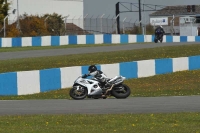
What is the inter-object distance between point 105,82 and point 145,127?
628 centimetres

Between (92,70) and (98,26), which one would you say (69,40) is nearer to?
(98,26)

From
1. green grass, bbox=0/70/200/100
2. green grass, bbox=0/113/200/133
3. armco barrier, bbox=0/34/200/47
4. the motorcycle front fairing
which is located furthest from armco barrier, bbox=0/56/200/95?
armco barrier, bbox=0/34/200/47

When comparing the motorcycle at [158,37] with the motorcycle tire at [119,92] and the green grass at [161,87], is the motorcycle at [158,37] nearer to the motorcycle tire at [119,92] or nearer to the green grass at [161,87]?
the green grass at [161,87]

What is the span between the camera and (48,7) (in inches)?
2581

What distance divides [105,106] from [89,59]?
1468 cm

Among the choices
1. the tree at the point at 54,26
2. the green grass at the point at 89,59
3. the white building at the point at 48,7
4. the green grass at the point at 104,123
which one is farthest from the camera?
the white building at the point at 48,7

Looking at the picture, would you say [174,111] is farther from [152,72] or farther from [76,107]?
[152,72]

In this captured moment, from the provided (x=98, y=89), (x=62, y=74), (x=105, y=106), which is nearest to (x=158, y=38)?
(x=62, y=74)

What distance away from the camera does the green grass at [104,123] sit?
9.15 meters

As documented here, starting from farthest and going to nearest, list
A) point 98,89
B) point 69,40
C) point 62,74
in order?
1. point 69,40
2. point 62,74
3. point 98,89

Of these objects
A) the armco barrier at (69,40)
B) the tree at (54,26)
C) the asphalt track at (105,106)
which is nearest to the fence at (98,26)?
the tree at (54,26)

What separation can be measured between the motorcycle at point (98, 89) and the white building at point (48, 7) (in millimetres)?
44195

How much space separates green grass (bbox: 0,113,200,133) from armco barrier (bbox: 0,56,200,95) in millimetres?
6285

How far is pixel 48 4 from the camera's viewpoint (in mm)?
65562
